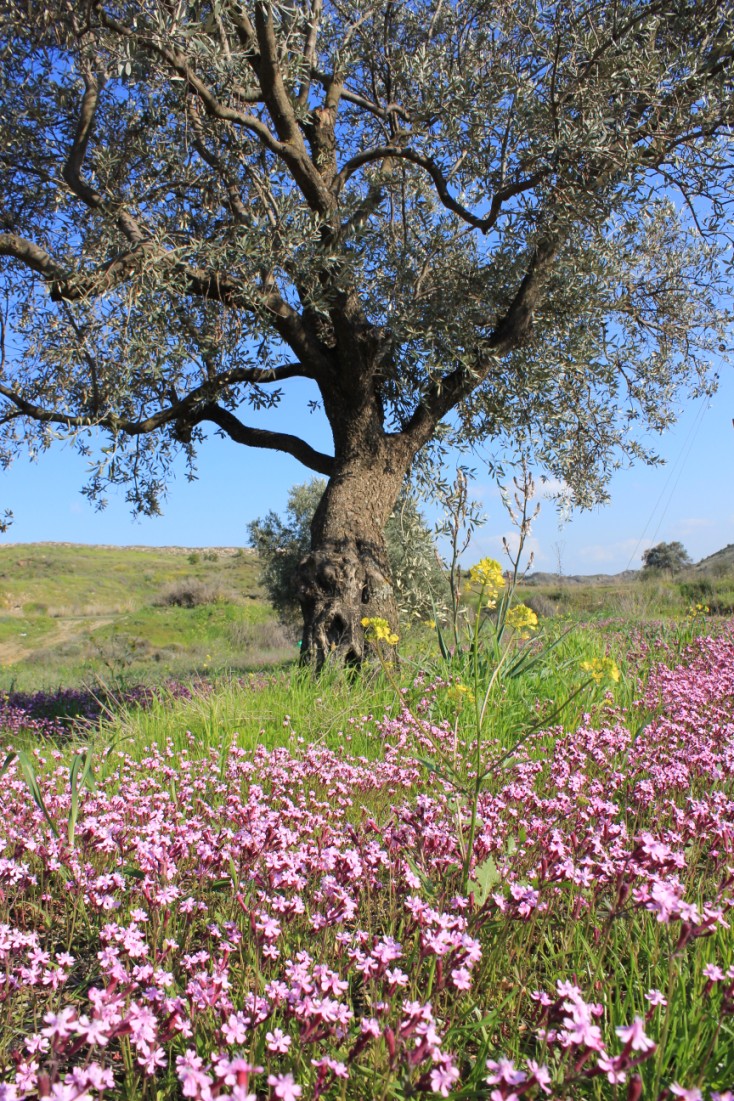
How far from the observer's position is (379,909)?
2.83 m

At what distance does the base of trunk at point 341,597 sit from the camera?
28.3 ft

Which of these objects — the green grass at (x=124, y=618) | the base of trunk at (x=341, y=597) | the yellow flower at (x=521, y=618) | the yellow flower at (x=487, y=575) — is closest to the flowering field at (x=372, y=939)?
the yellow flower at (x=521, y=618)

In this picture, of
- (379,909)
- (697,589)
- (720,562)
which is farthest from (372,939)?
(720,562)

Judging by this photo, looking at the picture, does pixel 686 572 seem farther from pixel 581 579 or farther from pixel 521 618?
pixel 521 618

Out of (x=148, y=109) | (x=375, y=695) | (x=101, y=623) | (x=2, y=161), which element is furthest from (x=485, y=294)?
(x=101, y=623)

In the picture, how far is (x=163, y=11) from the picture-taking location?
6840mm

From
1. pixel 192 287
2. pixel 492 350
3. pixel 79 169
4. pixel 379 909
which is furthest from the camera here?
pixel 492 350

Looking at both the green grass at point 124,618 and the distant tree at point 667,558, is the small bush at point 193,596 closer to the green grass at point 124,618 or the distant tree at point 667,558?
the green grass at point 124,618

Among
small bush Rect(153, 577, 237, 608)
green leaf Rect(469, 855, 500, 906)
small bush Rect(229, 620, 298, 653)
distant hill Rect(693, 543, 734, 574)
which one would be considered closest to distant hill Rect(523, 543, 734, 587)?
distant hill Rect(693, 543, 734, 574)

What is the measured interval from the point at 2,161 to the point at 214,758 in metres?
9.09

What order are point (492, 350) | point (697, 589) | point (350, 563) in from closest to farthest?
point (350, 563), point (492, 350), point (697, 589)

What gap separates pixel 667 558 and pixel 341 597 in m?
34.6

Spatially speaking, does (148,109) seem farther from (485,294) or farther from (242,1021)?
(242,1021)

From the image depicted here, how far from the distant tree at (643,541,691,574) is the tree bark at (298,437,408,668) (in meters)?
30.9
